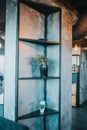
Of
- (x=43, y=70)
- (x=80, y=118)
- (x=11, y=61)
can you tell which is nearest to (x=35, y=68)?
(x=43, y=70)

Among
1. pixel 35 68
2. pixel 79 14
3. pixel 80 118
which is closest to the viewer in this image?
pixel 35 68

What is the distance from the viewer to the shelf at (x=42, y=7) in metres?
2.33

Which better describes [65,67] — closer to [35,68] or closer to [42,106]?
[35,68]

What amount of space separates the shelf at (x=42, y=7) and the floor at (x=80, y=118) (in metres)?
2.85

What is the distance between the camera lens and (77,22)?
311 cm

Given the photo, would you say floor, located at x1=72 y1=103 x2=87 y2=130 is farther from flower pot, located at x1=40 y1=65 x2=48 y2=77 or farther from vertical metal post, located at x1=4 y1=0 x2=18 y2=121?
vertical metal post, located at x1=4 y1=0 x2=18 y2=121

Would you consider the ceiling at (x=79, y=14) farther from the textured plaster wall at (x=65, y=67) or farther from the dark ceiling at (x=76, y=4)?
the textured plaster wall at (x=65, y=67)

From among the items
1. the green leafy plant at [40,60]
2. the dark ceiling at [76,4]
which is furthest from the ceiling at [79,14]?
the green leafy plant at [40,60]

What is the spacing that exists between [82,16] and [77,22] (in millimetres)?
144

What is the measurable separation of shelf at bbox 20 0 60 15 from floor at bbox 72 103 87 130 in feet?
9.35

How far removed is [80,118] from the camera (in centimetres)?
513

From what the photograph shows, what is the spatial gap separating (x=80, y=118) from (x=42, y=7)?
143 inches

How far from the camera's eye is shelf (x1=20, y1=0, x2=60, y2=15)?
2328 mm

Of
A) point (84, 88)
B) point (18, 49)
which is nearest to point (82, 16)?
point (18, 49)
